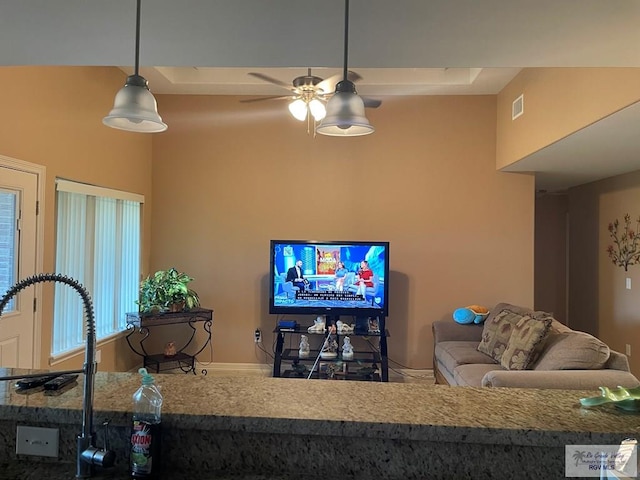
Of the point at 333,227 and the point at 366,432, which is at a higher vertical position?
the point at 333,227

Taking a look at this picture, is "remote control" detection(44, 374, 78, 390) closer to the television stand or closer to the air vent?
the television stand

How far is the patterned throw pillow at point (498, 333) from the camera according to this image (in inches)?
137

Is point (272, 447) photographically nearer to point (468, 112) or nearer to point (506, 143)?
A: point (506, 143)

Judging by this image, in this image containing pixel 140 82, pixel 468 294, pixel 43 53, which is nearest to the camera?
pixel 140 82

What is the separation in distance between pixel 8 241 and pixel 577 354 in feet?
12.0

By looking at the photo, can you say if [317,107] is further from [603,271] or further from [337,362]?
[603,271]

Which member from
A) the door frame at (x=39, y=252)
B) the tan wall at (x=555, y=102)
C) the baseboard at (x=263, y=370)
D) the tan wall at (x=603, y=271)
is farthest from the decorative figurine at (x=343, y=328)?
the tan wall at (x=603, y=271)

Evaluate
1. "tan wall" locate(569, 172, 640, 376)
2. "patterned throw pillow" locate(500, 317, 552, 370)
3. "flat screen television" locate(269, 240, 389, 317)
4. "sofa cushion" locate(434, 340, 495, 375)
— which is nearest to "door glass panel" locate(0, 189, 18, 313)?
"flat screen television" locate(269, 240, 389, 317)

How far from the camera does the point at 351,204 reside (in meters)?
4.76

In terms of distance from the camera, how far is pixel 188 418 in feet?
3.67

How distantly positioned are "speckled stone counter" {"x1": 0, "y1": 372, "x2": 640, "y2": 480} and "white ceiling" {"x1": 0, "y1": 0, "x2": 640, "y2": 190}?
1.53m

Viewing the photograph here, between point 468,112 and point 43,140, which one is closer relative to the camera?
point 43,140

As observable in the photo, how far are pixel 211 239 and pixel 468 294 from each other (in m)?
2.80

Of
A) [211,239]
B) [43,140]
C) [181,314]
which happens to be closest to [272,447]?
[43,140]
